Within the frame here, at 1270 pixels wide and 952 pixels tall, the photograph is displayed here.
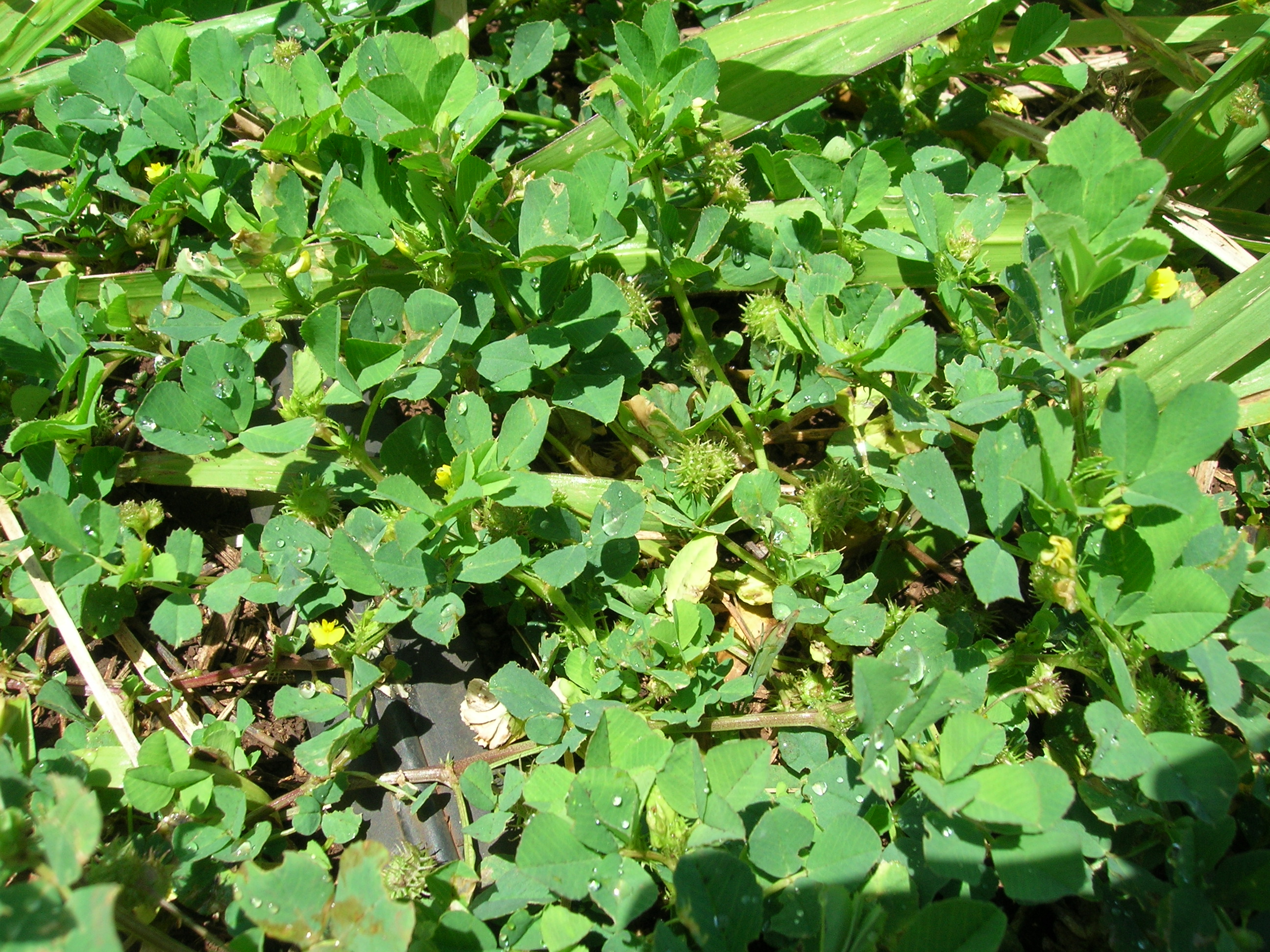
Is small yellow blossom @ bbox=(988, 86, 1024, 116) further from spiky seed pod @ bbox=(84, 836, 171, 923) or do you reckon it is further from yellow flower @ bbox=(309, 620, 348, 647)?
spiky seed pod @ bbox=(84, 836, 171, 923)

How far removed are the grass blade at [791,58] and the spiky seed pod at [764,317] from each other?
1.68ft

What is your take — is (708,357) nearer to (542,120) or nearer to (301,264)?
(542,120)

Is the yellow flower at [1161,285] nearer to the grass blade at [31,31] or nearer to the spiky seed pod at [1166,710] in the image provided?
the spiky seed pod at [1166,710]

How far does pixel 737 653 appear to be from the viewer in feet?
7.14

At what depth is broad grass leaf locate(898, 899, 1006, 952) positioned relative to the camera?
1412 mm

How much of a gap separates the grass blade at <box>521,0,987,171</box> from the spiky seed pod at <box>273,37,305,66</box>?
75 cm

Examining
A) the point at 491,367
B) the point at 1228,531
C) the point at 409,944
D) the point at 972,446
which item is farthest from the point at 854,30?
the point at 409,944

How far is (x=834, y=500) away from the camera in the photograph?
2121 millimetres

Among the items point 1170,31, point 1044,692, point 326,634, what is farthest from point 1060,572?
point 1170,31

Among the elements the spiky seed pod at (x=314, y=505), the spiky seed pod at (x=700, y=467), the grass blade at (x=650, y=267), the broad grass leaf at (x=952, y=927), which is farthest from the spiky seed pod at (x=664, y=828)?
the grass blade at (x=650, y=267)

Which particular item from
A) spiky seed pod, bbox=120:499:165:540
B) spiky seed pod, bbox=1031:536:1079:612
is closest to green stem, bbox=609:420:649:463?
spiky seed pod, bbox=1031:536:1079:612

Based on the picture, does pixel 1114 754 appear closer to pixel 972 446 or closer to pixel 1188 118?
pixel 972 446

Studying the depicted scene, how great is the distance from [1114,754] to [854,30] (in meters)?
1.91

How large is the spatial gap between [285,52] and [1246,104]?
266 cm
